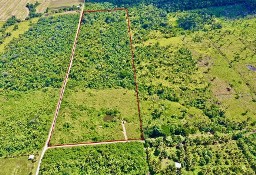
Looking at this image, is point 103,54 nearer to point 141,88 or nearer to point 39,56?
point 39,56

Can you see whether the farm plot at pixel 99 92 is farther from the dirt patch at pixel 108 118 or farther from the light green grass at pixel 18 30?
the light green grass at pixel 18 30

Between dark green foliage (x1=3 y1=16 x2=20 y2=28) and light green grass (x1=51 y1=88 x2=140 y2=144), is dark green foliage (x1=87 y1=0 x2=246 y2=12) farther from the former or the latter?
light green grass (x1=51 y1=88 x2=140 y2=144)

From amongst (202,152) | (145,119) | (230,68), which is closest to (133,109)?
(145,119)

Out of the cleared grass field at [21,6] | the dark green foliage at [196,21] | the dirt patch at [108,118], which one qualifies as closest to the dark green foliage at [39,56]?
the cleared grass field at [21,6]

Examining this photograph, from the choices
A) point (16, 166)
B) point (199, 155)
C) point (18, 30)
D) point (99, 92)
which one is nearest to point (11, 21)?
point (18, 30)

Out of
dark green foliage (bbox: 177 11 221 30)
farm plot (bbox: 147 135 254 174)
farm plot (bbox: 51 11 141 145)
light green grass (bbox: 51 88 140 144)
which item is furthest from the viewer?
dark green foliage (bbox: 177 11 221 30)

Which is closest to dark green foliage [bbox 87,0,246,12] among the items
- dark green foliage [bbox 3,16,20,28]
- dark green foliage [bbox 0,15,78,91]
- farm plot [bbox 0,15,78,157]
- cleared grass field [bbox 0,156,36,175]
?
dark green foliage [bbox 0,15,78,91]

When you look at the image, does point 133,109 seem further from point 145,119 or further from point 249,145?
A: point 249,145
